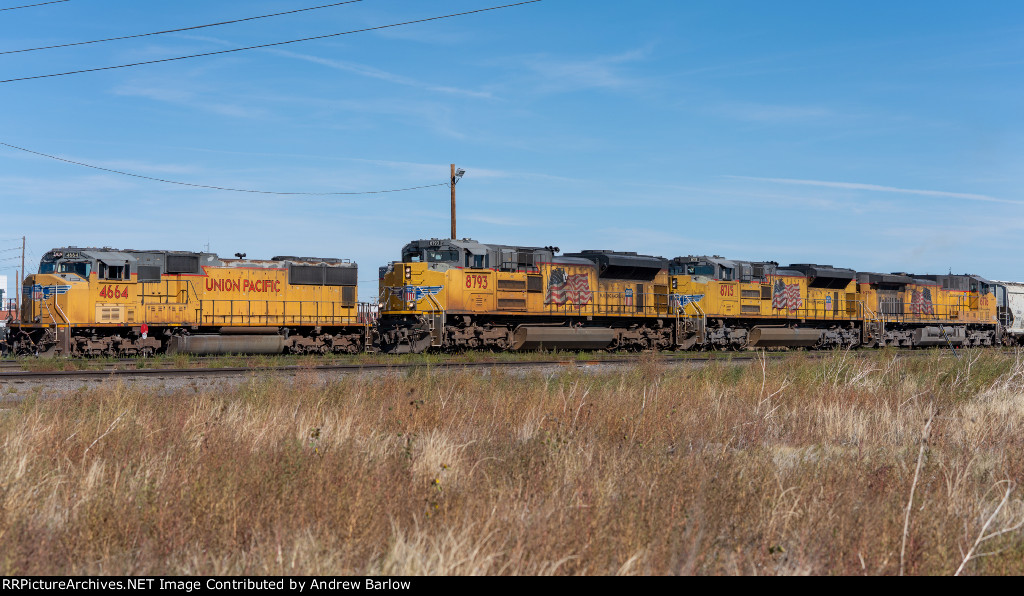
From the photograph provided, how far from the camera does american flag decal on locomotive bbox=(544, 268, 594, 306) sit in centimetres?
2652

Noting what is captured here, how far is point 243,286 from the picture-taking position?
25.2 metres

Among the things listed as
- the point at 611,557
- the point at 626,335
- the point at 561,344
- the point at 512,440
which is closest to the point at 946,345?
the point at 626,335

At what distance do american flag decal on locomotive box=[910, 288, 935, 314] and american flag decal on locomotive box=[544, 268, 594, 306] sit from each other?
18.3 metres

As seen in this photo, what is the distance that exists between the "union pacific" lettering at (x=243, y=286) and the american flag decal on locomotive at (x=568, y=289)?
863 cm

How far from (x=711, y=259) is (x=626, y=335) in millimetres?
4745

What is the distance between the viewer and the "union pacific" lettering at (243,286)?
2478 cm

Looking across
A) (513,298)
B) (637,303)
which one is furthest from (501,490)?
(637,303)

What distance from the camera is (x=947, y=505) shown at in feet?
18.0

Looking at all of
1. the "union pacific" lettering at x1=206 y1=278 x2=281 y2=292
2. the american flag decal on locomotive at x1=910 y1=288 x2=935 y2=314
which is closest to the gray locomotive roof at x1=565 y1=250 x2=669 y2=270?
the "union pacific" lettering at x1=206 y1=278 x2=281 y2=292

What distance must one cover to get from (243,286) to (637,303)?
1310 centimetres

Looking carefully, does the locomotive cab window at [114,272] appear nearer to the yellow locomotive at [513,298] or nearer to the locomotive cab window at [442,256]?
the yellow locomotive at [513,298]

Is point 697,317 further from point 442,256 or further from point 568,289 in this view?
point 442,256

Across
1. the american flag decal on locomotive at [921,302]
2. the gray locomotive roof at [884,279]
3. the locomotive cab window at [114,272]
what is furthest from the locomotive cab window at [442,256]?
the american flag decal on locomotive at [921,302]
